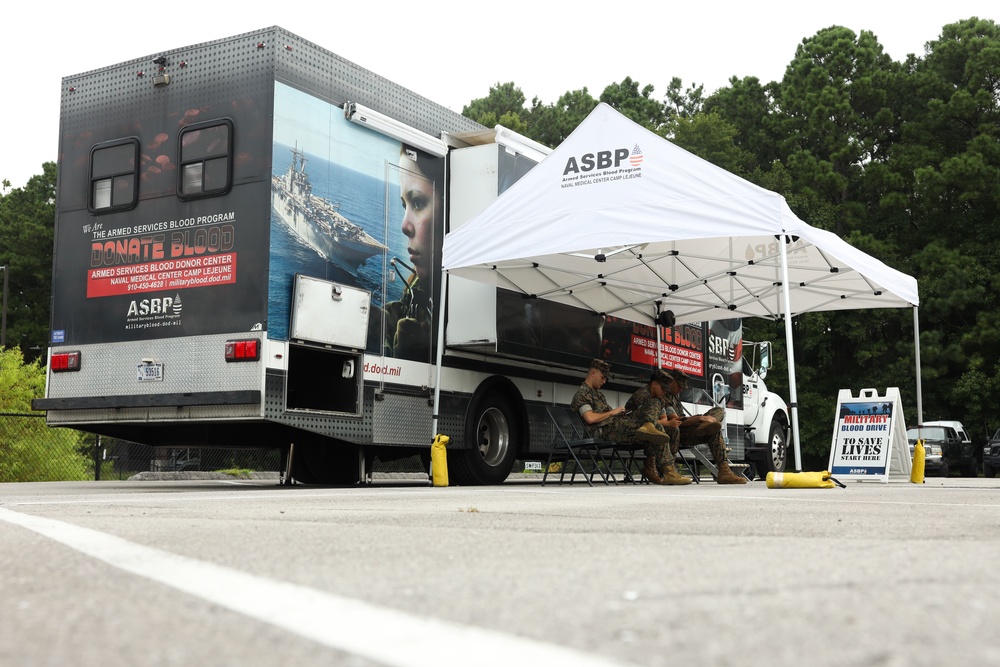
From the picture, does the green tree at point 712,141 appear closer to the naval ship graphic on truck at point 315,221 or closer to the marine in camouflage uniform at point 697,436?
the marine in camouflage uniform at point 697,436

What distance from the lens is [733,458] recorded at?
17391mm

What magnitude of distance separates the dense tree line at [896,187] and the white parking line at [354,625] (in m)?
33.1

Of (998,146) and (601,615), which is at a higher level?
(998,146)

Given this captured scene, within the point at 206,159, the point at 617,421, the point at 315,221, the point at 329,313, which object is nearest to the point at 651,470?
the point at 617,421

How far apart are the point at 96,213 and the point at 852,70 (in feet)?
110

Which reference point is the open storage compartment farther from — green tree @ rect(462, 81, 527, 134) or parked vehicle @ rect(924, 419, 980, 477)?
green tree @ rect(462, 81, 527, 134)

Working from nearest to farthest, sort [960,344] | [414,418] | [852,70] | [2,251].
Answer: [414,418], [960,344], [852,70], [2,251]

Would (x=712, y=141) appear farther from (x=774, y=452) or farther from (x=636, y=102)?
(x=774, y=452)

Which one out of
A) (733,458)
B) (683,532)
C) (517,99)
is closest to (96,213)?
(683,532)

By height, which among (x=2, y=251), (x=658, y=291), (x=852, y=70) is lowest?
(x=658, y=291)

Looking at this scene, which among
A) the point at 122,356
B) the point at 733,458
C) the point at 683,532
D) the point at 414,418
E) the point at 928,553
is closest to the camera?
the point at 928,553

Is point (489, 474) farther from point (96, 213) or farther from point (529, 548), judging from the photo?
point (529, 548)

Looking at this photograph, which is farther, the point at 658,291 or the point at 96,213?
the point at 658,291

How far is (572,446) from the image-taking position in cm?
1163
